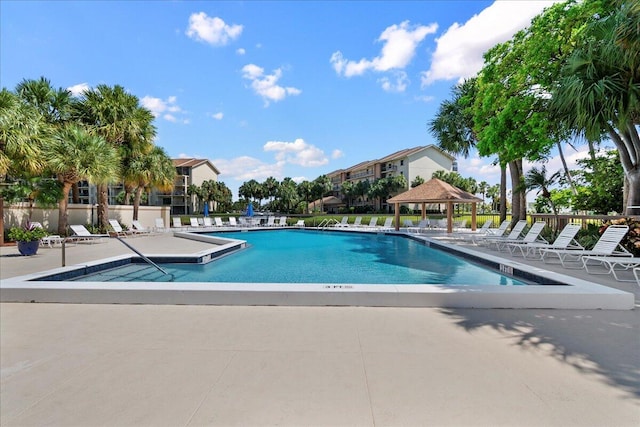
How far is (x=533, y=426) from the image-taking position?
219 cm

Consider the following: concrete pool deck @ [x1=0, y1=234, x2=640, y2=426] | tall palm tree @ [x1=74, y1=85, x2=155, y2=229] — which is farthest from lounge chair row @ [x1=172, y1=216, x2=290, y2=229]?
concrete pool deck @ [x1=0, y1=234, x2=640, y2=426]

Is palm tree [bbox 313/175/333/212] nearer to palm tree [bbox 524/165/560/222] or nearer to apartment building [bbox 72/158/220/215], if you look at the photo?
apartment building [bbox 72/158/220/215]

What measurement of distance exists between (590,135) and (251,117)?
2089 cm

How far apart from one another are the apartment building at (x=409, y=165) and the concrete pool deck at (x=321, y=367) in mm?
49201

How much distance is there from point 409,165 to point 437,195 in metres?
34.9

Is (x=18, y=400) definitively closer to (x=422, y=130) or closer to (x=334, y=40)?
(x=334, y=40)

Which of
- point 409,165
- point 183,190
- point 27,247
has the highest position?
point 409,165

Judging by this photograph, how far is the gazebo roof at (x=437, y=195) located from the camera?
19.6 metres

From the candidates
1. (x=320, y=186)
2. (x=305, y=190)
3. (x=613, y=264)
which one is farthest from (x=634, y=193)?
(x=305, y=190)

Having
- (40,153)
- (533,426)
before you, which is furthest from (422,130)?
(533,426)

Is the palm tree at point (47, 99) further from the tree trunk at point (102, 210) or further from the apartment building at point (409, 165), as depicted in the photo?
the apartment building at point (409, 165)

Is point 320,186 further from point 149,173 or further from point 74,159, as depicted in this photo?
point 74,159

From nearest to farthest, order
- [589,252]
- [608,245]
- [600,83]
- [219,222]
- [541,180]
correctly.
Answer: [608,245] < [589,252] < [600,83] < [541,180] < [219,222]

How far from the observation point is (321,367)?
301cm
